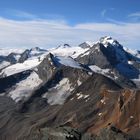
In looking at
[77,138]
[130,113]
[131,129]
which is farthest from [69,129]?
[130,113]

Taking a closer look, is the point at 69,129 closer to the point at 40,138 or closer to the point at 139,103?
the point at 40,138

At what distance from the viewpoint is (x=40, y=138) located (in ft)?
222

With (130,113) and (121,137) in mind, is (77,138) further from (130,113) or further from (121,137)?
(130,113)

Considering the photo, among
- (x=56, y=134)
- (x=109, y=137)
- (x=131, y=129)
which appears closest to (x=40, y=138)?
(x=56, y=134)

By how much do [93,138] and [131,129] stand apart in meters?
114

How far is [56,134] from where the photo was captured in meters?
65.6

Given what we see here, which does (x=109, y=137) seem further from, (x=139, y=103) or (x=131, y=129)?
(x=139, y=103)

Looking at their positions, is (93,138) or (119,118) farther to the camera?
(119,118)

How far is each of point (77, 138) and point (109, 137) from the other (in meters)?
4.76

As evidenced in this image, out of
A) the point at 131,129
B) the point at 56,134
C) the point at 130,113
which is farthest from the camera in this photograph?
the point at 130,113

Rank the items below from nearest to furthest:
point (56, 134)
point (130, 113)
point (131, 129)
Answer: point (56, 134) → point (131, 129) → point (130, 113)

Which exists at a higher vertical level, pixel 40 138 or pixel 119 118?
pixel 40 138

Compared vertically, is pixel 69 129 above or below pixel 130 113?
above

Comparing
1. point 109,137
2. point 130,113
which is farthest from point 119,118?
point 109,137
